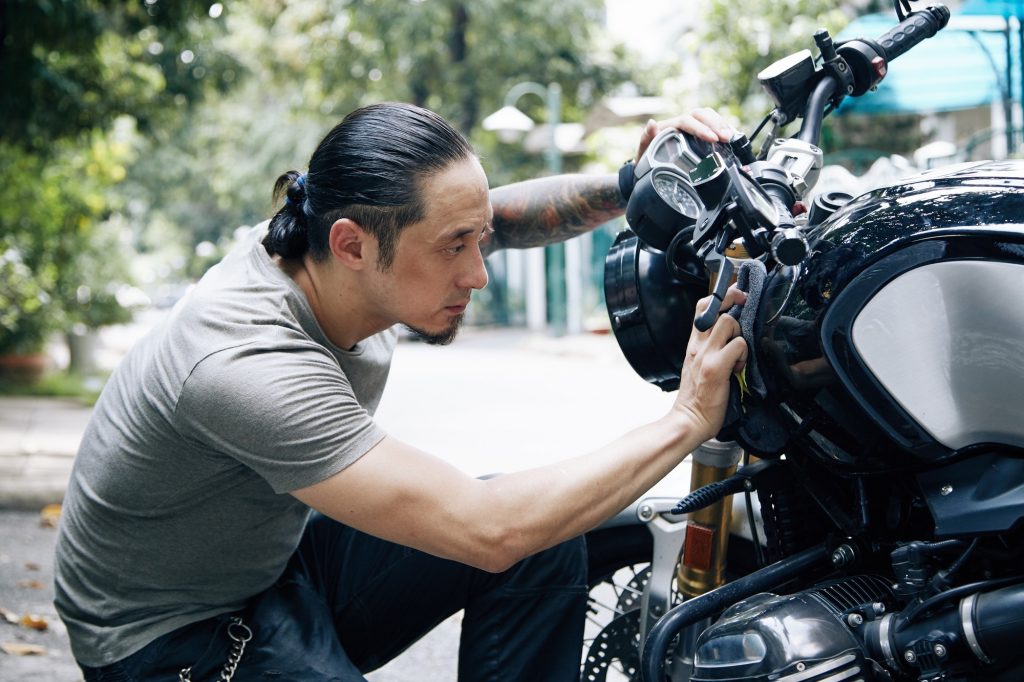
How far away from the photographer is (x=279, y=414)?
5.42ft

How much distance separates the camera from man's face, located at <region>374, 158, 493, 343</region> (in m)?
1.80

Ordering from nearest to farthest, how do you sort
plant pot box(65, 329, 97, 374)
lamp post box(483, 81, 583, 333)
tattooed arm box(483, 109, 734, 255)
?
tattooed arm box(483, 109, 734, 255) → plant pot box(65, 329, 97, 374) → lamp post box(483, 81, 583, 333)

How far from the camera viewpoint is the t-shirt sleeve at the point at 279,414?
1.65m

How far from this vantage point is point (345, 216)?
6.04 ft

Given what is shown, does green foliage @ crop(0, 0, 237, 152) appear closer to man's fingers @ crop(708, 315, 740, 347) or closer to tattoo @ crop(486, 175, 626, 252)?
tattoo @ crop(486, 175, 626, 252)

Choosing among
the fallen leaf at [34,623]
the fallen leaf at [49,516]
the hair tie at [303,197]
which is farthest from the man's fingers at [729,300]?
the fallen leaf at [49,516]

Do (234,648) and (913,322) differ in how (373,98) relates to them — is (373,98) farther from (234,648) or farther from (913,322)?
(913,322)

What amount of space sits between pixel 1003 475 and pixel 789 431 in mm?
299

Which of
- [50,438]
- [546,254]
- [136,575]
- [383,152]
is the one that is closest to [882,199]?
[383,152]

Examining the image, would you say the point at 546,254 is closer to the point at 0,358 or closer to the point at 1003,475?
the point at 0,358

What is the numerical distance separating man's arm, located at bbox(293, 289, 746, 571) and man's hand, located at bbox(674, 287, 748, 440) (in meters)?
0.03

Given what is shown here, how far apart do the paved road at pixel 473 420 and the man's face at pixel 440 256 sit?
68 cm

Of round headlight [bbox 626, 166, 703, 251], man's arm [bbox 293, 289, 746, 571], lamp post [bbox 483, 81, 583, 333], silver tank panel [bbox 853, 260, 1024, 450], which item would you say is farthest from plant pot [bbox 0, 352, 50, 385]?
silver tank panel [bbox 853, 260, 1024, 450]

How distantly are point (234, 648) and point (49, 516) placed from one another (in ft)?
11.9
